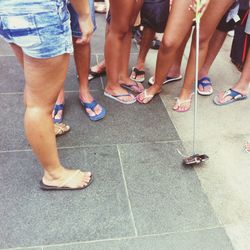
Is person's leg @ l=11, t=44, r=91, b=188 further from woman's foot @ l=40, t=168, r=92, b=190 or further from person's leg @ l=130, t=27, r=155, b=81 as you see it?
person's leg @ l=130, t=27, r=155, b=81

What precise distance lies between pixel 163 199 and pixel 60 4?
959 mm

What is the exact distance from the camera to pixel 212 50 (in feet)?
7.43

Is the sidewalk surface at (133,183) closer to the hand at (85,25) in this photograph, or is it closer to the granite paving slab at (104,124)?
the granite paving slab at (104,124)

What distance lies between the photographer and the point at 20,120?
6.45 ft

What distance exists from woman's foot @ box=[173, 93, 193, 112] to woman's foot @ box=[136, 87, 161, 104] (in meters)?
0.16

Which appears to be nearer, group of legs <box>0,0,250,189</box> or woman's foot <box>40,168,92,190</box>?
group of legs <box>0,0,250,189</box>

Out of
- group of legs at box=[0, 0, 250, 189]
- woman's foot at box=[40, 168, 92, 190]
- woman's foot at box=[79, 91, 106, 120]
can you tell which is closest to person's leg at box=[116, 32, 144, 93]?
group of legs at box=[0, 0, 250, 189]

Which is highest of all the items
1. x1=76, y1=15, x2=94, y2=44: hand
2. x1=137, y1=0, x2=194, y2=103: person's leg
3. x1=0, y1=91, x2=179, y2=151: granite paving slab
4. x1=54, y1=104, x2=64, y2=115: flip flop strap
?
x1=76, y1=15, x2=94, y2=44: hand

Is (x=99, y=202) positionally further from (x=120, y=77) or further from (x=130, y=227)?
(x=120, y=77)

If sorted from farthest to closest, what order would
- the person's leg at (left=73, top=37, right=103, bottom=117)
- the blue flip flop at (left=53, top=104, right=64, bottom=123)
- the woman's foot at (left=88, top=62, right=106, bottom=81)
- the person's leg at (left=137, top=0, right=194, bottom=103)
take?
the woman's foot at (left=88, top=62, right=106, bottom=81) < the blue flip flop at (left=53, top=104, right=64, bottom=123) < the person's leg at (left=73, top=37, right=103, bottom=117) < the person's leg at (left=137, top=0, right=194, bottom=103)

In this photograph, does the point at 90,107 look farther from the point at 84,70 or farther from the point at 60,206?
the point at 60,206

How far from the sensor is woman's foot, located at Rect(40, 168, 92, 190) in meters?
1.54

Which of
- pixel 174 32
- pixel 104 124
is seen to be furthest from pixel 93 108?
pixel 174 32

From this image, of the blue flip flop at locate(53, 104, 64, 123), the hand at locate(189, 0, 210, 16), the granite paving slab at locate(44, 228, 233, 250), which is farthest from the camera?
the blue flip flop at locate(53, 104, 64, 123)
